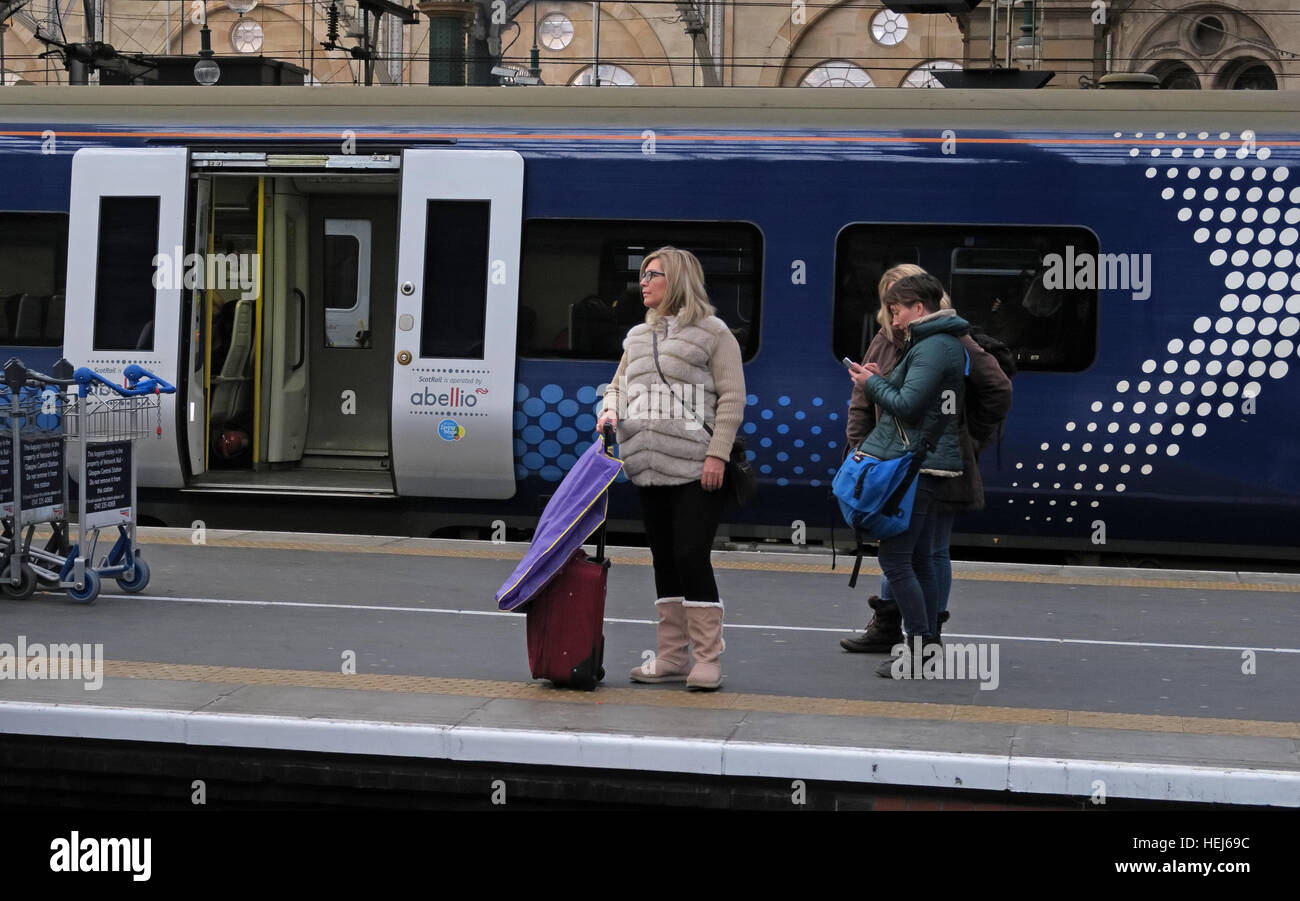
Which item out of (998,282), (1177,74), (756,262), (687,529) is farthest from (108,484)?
(1177,74)

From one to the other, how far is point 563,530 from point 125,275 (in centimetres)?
650

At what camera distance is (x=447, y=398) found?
11.5m

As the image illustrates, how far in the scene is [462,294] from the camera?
11.5 metres

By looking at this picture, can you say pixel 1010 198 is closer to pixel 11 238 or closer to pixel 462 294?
pixel 462 294

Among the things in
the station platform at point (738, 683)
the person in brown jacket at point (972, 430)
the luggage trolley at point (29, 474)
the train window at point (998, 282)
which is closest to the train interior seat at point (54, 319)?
the station platform at point (738, 683)

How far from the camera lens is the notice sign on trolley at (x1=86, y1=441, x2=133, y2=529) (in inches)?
331

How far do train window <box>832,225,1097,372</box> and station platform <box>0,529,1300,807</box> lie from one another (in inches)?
66.3

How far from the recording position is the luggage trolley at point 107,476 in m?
8.36

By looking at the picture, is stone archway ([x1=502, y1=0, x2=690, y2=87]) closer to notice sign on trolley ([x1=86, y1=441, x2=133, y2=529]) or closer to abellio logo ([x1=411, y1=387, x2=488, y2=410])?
abellio logo ([x1=411, y1=387, x2=488, y2=410])

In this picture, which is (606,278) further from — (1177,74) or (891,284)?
(1177,74)

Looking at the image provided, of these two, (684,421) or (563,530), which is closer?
(563,530)

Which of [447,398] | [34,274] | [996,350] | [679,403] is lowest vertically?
[447,398]

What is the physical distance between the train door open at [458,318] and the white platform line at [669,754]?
18.1 feet
